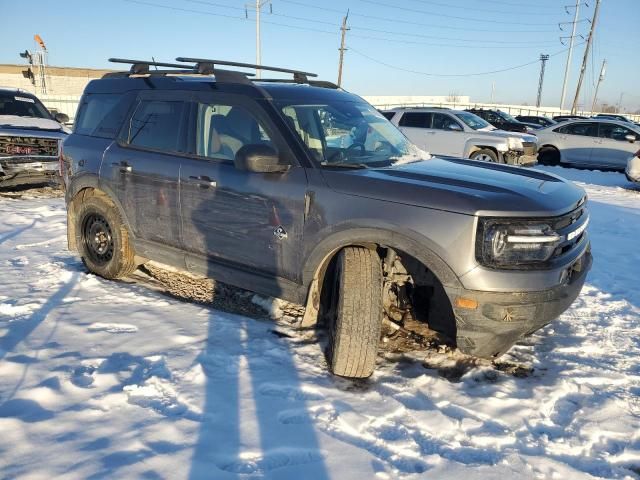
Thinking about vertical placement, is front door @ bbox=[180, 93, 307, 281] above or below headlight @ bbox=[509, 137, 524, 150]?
below

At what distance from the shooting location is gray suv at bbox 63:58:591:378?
288 centimetres

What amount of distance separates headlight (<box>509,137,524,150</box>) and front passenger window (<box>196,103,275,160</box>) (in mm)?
10017

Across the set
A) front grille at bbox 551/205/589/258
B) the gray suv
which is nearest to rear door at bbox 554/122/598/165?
the gray suv

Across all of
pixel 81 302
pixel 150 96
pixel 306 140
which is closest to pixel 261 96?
pixel 306 140

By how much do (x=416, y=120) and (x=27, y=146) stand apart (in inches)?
381

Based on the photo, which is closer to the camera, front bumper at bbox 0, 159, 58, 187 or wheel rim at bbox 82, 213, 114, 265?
wheel rim at bbox 82, 213, 114, 265

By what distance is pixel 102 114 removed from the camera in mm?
4824

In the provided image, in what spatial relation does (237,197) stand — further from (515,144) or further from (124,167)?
(515,144)

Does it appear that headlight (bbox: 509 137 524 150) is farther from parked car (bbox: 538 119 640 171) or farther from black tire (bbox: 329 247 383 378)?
black tire (bbox: 329 247 383 378)

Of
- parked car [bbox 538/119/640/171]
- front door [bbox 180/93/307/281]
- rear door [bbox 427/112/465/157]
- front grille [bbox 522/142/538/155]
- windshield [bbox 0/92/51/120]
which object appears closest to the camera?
front door [bbox 180/93/307/281]

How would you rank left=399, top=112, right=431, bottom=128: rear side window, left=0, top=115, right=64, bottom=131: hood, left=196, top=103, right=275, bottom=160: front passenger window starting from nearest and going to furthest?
left=196, top=103, right=275, bottom=160: front passenger window < left=0, top=115, right=64, bottom=131: hood < left=399, top=112, right=431, bottom=128: rear side window

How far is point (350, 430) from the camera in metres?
2.71

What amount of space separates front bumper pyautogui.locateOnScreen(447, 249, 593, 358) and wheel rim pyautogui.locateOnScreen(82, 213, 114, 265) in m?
3.47

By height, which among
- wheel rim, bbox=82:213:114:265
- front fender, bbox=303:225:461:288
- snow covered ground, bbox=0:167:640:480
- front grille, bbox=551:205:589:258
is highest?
front grille, bbox=551:205:589:258
